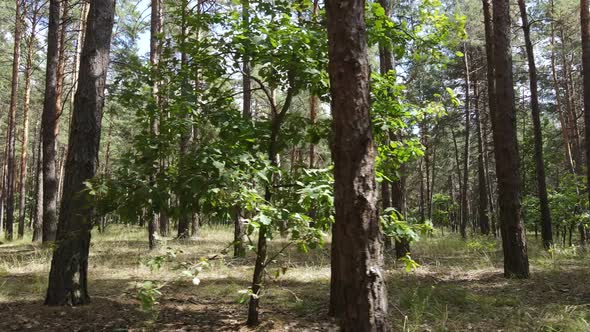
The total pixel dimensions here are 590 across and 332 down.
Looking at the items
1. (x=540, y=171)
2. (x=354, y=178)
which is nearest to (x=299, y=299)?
(x=354, y=178)

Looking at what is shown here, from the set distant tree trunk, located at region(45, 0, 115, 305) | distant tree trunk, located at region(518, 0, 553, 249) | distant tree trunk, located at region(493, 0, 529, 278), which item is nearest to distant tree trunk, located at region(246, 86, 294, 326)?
distant tree trunk, located at region(45, 0, 115, 305)

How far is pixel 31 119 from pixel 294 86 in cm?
3461

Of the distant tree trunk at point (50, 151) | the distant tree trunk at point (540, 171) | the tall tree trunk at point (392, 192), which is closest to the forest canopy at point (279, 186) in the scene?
the tall tree trunk at point (392, 192)

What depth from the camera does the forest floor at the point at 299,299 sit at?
16.0 feet

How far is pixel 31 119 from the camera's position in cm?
3231

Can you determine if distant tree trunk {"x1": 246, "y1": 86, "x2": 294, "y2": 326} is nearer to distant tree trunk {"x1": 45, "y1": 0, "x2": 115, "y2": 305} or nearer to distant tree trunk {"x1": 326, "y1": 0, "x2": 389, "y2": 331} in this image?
distant tree trunk {"x1": 326, "y1": 0, "x2": 389, "y2": 331}

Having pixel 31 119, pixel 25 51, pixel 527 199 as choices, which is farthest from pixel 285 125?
pixel 31 119

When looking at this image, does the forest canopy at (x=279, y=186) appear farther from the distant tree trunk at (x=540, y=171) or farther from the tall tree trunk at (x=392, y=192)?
the distant tree trunk at (x=540, y=171)

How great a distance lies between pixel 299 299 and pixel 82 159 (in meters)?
3.45

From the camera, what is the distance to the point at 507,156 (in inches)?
304

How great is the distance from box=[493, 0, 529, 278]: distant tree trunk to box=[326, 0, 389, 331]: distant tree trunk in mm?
6077

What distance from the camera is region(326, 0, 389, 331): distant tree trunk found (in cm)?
246

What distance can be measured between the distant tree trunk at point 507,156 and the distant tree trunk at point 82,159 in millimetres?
6837

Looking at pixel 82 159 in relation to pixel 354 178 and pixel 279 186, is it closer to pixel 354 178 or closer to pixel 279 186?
pixel 279 186
